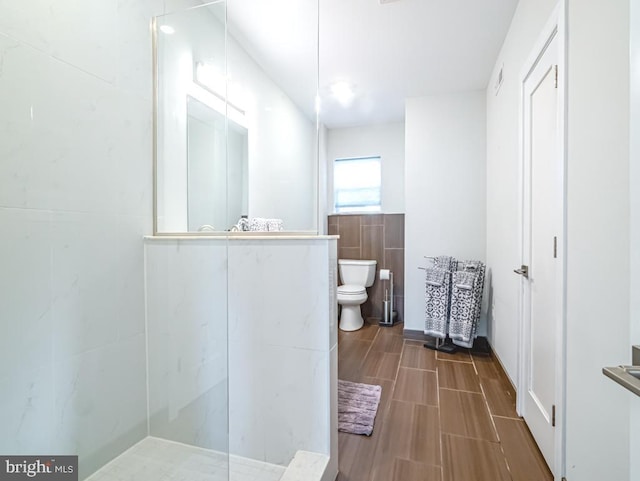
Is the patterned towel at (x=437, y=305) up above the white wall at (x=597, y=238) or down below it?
below

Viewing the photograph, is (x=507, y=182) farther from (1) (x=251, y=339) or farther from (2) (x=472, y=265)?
(1) (x=251, y=339)

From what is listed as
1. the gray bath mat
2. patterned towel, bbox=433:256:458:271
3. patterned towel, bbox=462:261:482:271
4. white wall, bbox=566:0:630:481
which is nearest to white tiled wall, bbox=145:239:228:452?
the gray bath mat

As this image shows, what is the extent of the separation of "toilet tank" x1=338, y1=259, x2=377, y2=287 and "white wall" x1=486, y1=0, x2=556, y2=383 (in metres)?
1.32

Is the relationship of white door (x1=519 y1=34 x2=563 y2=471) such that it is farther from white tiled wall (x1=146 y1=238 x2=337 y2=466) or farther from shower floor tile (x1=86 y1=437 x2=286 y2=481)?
shower floor tile (x1=86 y1=437 x2=286 y2=481)

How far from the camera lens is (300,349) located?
4.24 ft

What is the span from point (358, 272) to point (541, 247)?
7.73ft

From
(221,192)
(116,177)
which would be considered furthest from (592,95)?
(116,177)

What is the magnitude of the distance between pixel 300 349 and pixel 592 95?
1428 mm

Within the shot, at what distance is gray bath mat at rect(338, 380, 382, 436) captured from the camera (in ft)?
5.57

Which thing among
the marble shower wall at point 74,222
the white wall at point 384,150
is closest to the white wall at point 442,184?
the white wall at point 384,150

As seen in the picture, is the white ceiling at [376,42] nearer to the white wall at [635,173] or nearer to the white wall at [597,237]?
the white wall at [597,237]

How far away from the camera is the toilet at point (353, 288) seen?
341cm

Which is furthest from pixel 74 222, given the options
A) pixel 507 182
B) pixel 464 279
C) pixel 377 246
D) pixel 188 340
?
pixel 377 246

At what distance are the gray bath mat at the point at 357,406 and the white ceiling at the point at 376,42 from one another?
233 centimetres
